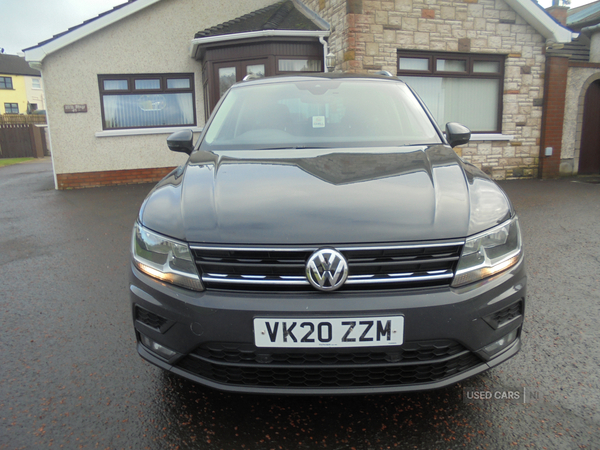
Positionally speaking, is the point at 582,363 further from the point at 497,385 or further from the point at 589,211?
the point at 589,211

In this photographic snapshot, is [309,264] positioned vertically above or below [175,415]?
above

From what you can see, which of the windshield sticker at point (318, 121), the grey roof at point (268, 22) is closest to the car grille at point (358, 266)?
the windshield sticker at point (318, 121)

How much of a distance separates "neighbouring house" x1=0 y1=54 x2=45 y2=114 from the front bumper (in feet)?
199

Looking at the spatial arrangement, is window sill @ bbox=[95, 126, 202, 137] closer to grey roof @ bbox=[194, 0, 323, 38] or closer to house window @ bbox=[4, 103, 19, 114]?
grey roof @ bbox=[194, 0, 323, 38]

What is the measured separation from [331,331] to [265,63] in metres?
9.69

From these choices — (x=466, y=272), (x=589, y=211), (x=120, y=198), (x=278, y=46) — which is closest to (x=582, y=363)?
(x=466, y=272)

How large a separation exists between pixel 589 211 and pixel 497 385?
232 inches

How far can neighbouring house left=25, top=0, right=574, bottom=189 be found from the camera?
388 inches

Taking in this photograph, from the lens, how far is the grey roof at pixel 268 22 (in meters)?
10.4

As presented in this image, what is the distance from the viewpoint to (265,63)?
10.5 metres

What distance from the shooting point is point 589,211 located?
7008 millimetres

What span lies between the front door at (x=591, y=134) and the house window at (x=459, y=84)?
7.98 ft

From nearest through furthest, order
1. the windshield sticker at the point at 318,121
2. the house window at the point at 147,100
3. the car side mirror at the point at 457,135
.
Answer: the windshield sticker at the point at 318,121 < the car side mirror at the point at 457,135 < the house window at the point at 147,100

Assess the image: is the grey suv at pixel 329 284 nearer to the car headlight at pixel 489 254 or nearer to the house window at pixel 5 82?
the car headlight at pixel 489 254
